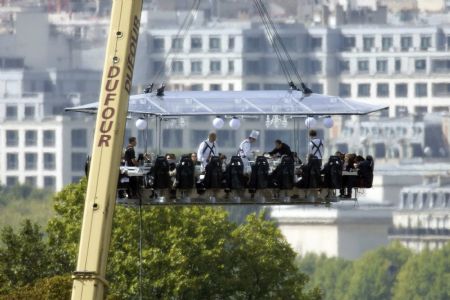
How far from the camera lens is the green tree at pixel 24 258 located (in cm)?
10218

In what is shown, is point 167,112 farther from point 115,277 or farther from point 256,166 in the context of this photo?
point 115,277

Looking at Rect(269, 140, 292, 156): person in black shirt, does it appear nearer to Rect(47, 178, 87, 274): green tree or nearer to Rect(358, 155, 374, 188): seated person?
Rect(358, 155, 374, 188): seated person

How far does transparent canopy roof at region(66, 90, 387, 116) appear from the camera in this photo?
6350cm

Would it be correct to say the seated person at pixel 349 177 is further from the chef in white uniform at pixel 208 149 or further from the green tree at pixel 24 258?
the green tree at pixel 24 258

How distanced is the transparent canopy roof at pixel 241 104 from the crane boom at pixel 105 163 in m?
11.6

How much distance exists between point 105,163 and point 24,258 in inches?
2128

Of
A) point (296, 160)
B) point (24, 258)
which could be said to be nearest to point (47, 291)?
point (296, 160)

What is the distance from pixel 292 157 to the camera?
65062 millimetres

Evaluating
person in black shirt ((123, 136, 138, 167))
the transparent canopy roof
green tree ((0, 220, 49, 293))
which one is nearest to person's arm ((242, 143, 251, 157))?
the transparent canopy roof

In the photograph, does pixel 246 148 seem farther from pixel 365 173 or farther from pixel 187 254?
pixel 187 254

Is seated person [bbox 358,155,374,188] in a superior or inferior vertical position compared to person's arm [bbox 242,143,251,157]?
inferior

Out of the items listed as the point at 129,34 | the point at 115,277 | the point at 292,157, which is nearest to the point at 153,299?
the point at 115,277

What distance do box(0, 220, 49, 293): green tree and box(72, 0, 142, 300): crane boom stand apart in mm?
49401

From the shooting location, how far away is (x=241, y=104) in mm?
65000
